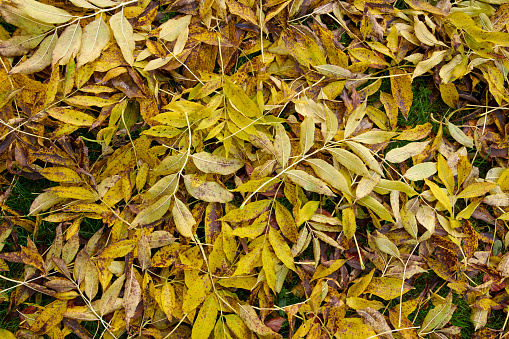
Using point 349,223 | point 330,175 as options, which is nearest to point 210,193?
point 330,175

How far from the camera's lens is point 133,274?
4.11 ft

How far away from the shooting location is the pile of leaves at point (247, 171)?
1229mm

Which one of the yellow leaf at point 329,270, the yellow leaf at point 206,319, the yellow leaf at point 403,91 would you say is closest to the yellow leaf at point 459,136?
the yellow leaf at point 403,91

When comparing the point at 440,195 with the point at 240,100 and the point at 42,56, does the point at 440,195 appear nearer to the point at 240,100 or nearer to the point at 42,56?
the point at 240,100

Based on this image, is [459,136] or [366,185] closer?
[366,185]

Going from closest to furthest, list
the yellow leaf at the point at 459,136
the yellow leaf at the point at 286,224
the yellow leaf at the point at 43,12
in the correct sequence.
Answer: the yellow leaf at the point at 43,12 → the yellow leaf at the point at 286,224 → the yellow leaf at the point at 459,136

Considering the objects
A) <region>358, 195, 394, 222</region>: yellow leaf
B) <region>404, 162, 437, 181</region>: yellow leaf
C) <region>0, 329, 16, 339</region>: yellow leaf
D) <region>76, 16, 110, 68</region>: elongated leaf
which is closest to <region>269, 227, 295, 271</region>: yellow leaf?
<region>358, 195, 394, 222</region>: yellow leaf

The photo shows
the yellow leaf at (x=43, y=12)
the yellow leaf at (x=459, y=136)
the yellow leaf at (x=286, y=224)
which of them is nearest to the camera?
the yellow leaf at (x=43, y=12)

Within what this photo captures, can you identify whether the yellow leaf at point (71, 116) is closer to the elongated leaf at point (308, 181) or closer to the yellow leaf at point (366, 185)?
the elongated leaf at point (308, 181)

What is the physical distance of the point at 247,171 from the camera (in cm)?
129

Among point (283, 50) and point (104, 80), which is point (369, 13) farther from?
point (104, 80)

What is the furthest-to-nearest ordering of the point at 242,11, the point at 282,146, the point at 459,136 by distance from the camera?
the point at 459,136, the point at 242,11, the point at 282,146

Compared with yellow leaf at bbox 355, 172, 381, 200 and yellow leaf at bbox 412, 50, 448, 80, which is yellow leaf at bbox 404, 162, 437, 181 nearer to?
yellow leaf at bbox 355, 172, 381, 200

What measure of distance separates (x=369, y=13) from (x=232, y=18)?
1.86ft
